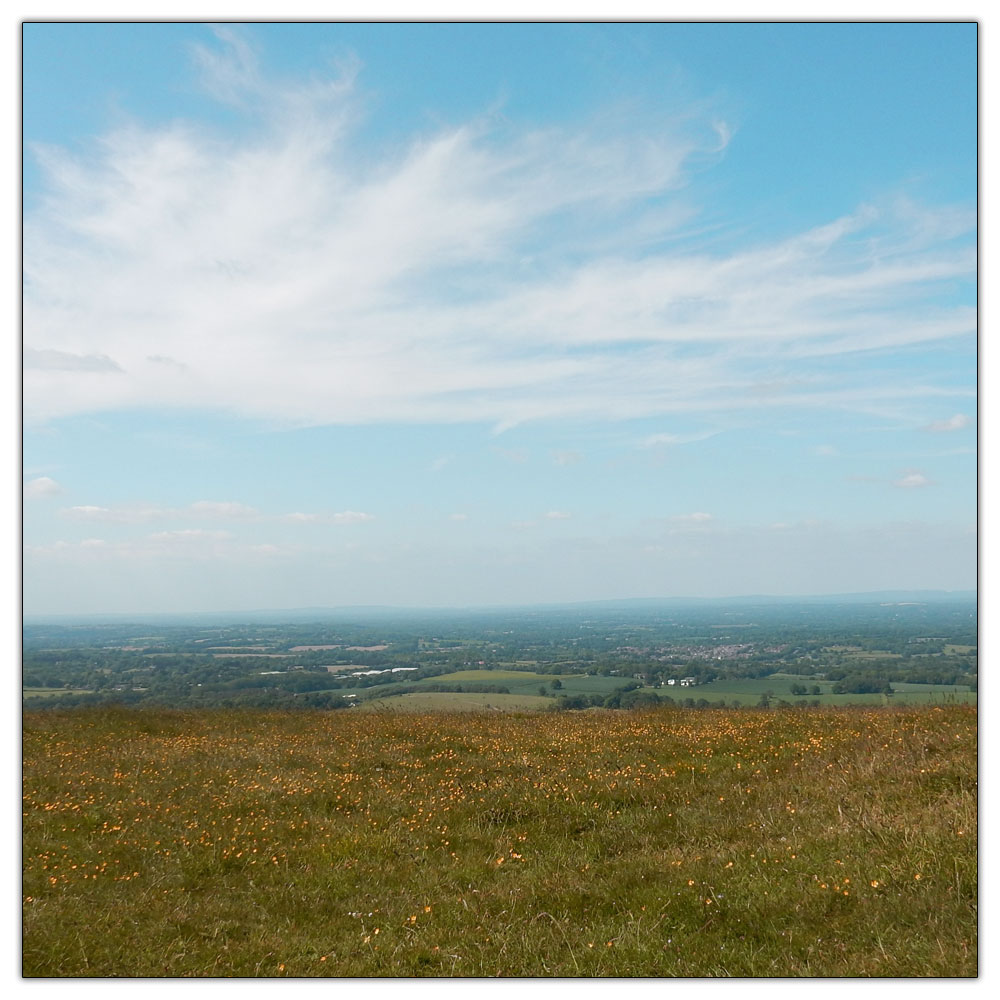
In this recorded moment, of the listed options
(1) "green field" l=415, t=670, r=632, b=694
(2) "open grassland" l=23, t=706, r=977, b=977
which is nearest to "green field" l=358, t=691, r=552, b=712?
(1) "green field" l=415, t=670, r=632, b=694

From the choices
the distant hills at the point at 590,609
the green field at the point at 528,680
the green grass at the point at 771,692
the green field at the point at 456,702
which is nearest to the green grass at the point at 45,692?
the distant hills at the point at 590,609

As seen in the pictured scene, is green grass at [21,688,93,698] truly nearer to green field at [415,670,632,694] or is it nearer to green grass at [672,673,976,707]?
green field at [415,670,632,694]

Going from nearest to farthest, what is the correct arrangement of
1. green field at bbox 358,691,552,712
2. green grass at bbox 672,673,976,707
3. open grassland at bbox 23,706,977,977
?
open grassland at bbox 23,706,977,977 < green grass at bbox 672,673,976,707 < green field at bbox 358,691,552,712

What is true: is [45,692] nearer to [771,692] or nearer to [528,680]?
[771,692]

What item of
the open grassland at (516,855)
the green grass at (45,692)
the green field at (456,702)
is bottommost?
the green field at (456,702)

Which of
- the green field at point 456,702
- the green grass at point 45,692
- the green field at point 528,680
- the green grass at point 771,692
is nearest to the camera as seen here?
the green grass at point 45,692

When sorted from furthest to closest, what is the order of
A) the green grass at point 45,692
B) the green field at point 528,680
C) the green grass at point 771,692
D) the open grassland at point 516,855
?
1. the green field at point 528,680
2. the green grass at point 771,692
3. the green grass at point 45,692
4. the open grassland at point 516,855

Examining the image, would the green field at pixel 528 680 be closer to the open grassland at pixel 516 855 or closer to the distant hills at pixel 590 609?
the distant hills at pixel 590 609

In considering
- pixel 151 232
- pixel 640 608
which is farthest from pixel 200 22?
pixel 640 608

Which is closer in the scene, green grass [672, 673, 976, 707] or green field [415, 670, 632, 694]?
green grass [672, 673, 976, 707]
